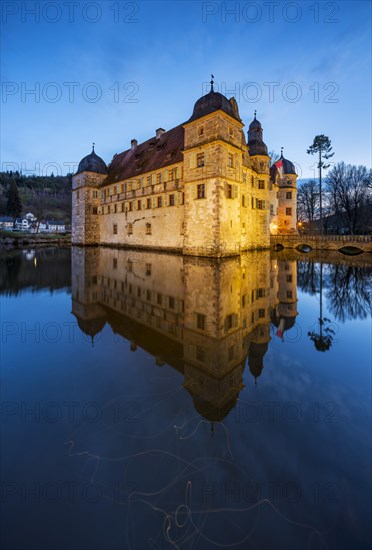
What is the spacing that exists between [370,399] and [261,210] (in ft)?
97.4

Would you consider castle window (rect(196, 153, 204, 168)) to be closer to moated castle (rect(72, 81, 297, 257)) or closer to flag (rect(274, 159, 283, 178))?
moated castle (rect(72, 81, 297, 257))

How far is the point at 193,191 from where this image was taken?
23500 mm

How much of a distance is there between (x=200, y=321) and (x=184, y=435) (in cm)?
411

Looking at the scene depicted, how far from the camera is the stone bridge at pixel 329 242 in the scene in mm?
32625

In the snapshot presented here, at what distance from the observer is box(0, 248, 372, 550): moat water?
2061 millimetres

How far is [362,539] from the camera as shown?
1973mm

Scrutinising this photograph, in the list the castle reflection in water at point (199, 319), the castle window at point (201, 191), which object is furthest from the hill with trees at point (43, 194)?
the castle reflection in water at point (199, 319)

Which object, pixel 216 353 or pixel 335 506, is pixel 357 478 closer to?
pixel 335 506

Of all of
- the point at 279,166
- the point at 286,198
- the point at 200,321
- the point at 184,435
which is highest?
the point at 279,166

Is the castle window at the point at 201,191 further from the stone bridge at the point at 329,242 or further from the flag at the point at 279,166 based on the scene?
→ the flag at the point at 279,166

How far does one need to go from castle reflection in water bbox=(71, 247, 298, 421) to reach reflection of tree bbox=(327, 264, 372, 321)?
127 centimetres

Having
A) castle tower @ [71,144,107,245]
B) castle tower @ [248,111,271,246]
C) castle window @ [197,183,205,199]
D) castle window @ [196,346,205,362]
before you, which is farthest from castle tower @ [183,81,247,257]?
castle tower @ [71,144,107,245]

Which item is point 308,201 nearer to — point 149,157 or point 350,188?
point 350,188

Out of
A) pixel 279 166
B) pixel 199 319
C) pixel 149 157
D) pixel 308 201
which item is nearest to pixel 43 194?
pixel 308 201
